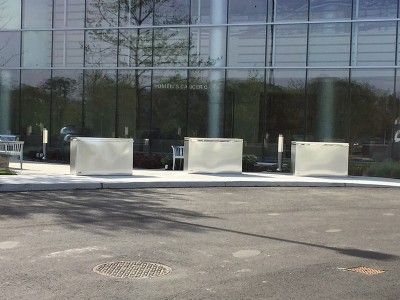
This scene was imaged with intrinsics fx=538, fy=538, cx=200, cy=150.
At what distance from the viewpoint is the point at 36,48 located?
23906mm

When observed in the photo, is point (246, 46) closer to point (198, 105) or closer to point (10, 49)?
point (198, 105)

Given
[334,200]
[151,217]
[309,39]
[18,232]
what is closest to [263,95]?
[309,39]

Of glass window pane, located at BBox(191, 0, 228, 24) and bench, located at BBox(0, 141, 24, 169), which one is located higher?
glass window pane, located at BBox(191, 0, 228, 24)

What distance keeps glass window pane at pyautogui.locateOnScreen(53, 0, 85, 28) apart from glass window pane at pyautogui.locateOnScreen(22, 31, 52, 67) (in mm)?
750

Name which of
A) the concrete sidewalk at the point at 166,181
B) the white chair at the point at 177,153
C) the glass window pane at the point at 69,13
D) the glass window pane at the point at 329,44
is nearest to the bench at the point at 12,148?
the concrete sidewalk at the point at 166,181

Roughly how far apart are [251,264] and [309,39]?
1631cm

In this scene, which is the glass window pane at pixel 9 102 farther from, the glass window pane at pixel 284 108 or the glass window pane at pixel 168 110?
the glass window pane at pixel 284 108

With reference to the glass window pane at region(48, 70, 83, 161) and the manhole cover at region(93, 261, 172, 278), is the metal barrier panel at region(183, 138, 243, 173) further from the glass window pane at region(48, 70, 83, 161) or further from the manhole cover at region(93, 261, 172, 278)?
the manhole cover at region(93, 261, 172, 278)

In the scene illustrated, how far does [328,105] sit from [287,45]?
2872 mm

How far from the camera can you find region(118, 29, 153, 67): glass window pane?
22.7m

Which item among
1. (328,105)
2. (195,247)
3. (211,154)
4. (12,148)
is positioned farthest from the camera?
(328,105)

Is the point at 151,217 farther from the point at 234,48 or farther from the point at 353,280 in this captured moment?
the point at 234,48

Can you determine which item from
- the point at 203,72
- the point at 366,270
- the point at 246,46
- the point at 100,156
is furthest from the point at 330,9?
the point at 366,270

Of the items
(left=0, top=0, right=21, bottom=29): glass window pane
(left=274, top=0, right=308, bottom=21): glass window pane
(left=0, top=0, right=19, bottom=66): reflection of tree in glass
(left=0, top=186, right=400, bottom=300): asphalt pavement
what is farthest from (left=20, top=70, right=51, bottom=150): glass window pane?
(left=0, top=186, right=400, bottom=300): asphalt pavement
